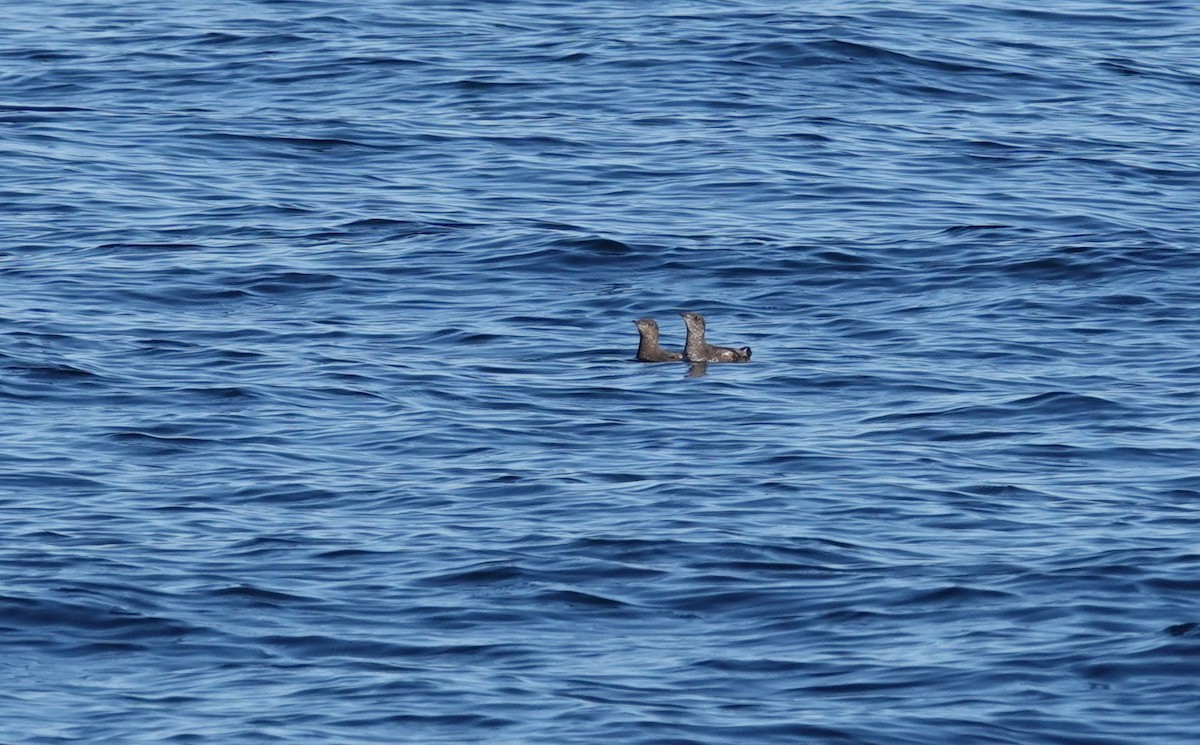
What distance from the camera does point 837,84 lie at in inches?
1073

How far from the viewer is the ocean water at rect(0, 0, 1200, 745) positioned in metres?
10.8

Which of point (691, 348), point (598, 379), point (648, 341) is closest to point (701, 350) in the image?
point (691, 348)

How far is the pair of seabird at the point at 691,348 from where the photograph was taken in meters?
17.3

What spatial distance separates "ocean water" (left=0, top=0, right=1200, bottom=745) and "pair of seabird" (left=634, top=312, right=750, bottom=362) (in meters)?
0.15

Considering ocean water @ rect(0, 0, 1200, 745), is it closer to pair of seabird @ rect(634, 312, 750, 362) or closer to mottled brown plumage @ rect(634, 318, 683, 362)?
pair of seabird @ rect(634, 312, 750, 362)

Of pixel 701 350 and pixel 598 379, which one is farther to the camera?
pixel 701 350

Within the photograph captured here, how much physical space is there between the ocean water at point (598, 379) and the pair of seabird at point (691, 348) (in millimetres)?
155

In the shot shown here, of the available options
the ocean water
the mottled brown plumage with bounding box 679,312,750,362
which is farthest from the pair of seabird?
the ocean water

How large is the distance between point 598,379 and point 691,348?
3.30 ft

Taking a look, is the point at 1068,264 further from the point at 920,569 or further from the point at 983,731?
the point at 983,731

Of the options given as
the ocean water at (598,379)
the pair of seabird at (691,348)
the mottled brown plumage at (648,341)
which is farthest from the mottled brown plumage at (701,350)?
the mottled brown plumage at (648,341)

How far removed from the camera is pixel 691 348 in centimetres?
1759

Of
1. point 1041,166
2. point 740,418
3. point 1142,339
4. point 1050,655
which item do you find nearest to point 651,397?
point 740,418

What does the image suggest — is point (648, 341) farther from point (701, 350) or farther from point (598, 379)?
point (598, 379)
